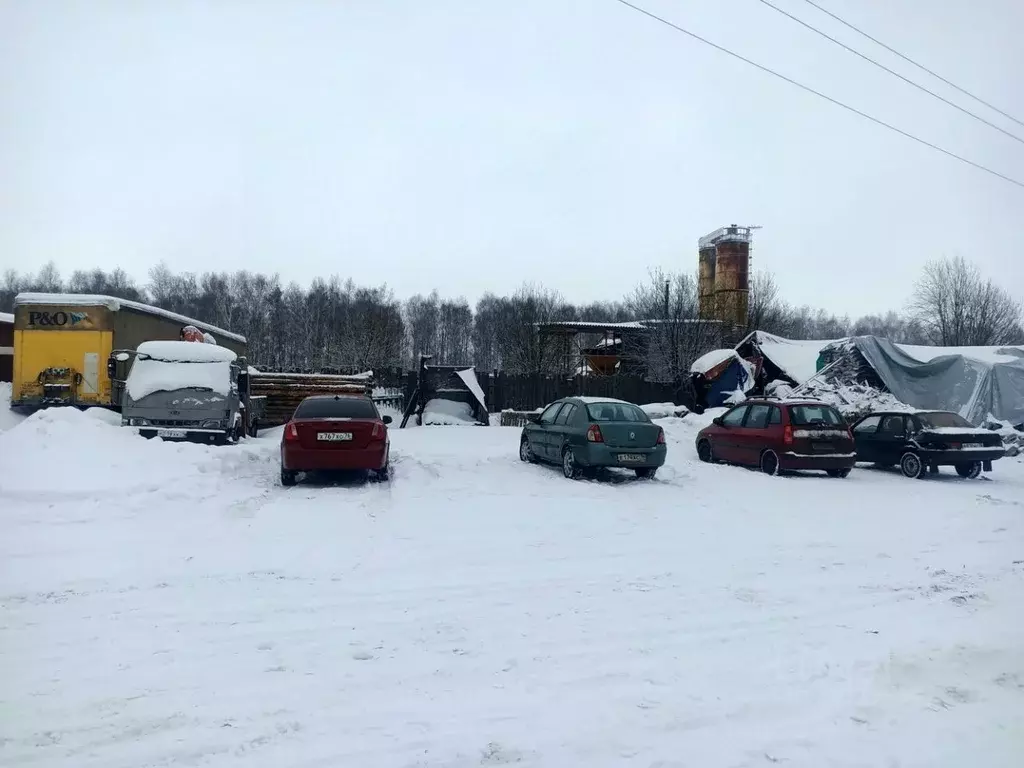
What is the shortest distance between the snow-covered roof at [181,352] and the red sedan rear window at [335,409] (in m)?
3.57

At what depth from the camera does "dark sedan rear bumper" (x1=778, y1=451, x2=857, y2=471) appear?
13430 millimetres

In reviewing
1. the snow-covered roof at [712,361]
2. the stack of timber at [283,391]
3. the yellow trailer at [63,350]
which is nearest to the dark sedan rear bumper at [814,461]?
the stack of timber at [283,391]

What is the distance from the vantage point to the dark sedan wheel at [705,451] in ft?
51.4

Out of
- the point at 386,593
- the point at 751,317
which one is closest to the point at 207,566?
the point at 386,593

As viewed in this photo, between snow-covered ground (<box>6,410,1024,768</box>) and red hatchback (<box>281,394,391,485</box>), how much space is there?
0.59 m

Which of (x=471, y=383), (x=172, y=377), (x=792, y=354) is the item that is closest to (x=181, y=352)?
(x=172, y=377)

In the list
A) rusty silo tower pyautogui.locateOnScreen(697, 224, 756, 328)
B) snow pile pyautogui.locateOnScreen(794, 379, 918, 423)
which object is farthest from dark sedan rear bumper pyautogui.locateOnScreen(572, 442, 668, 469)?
rusty silo tower pyautogui.locateOnScreen(697, 224, 756, 328)

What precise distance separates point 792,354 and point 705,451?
47.3 feet

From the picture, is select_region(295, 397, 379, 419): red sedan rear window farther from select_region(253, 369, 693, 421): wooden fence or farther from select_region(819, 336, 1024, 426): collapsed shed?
select_region(819, 336, 1024, 426): collapsed shed

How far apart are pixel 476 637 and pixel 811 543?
4.97 metres

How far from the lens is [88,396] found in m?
16.0

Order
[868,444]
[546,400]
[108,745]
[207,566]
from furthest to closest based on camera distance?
[546,400] → [868,444] → [207,566] → [108,745]

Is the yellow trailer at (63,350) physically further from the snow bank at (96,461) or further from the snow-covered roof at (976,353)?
the snow-covered roof at (976,353)

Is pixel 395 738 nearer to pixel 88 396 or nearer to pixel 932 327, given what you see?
pixel 88 396
